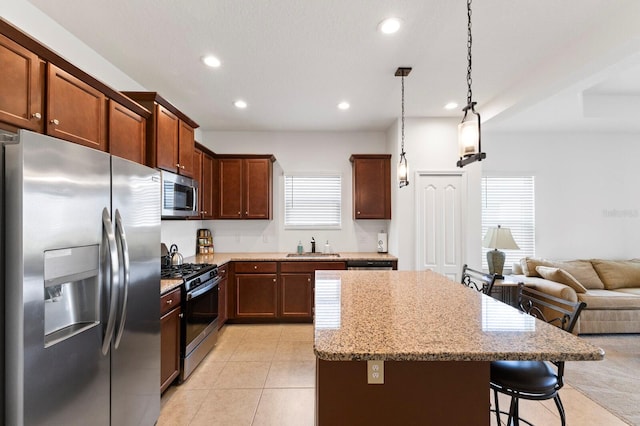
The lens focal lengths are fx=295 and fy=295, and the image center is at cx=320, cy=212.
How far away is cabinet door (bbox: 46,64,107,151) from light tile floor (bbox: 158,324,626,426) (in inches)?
81.5

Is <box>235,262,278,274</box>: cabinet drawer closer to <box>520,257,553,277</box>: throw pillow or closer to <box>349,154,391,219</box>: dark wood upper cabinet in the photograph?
<box>349,154,391,219</box>: dark wood upper cabinet

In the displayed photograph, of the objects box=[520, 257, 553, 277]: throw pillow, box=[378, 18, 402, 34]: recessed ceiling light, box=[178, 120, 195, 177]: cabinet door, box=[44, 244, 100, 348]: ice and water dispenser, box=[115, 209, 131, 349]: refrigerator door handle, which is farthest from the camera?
box=[520, 257, 553, 277]: throw pillow

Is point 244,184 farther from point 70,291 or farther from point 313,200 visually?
point 70,291

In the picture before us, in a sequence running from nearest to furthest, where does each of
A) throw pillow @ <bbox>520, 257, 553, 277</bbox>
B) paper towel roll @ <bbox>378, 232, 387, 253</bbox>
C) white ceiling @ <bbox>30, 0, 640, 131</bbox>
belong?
1. white ceiling @ <bbox>30, 0, 640, 131</bbox>
2. throw pillow @ <bbox>520, 257, 553, 277</bbox>
3. paper towel roll @ <bbox>378, 232, 387, 253</bbox>

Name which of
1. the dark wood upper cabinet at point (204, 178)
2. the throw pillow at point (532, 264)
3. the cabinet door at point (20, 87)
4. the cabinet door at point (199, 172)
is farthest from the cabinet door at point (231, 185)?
the throw pillow at point (532, 264)

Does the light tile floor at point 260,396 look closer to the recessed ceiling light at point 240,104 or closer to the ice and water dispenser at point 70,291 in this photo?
the ice and water dispenser at point 70,291

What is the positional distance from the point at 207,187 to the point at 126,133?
1883 mm

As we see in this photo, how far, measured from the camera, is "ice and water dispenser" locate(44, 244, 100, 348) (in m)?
1.25

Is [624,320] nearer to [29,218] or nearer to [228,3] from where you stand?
[228,3]

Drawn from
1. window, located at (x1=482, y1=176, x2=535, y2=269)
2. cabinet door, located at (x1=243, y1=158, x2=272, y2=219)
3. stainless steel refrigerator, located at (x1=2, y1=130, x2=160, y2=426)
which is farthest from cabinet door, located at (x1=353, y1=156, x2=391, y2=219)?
stainless steel refrigerator, located at (x1=2, y1=130, x2=160, y2=426)

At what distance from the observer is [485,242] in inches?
170

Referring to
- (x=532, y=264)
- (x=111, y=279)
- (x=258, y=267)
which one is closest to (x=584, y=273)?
(x=532, y=264)

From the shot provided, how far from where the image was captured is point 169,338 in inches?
93.5

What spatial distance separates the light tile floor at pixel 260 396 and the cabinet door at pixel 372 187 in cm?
210
